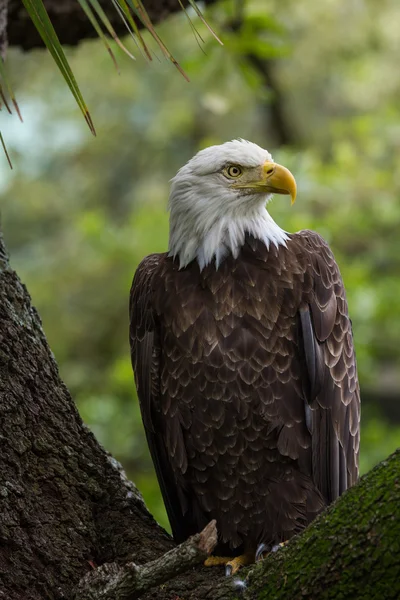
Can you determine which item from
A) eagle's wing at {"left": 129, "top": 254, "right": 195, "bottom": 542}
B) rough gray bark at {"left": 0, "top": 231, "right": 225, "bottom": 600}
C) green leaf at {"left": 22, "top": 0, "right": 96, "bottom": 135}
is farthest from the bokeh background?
green leaf at {"left": 22, "top": 0, "right": 96, "bottom": 135}

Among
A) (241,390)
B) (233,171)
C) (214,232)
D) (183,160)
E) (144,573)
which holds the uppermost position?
(183,160)

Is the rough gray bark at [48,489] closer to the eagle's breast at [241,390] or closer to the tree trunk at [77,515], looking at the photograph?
the tree trunk at [77,515]

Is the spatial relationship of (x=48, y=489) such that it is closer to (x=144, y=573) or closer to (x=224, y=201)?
(x=144, y=573)

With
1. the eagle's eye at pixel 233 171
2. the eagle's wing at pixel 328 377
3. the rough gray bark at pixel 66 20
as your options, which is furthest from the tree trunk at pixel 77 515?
the rough gray bark at pixel 66 20

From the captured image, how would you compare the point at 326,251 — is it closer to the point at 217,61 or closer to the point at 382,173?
the point at 217,61

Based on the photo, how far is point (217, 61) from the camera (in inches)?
214

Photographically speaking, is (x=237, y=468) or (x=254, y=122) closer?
(x=237, y=468)

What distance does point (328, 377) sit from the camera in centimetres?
378

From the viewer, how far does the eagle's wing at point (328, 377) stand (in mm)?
3693

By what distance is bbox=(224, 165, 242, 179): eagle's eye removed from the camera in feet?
12.7

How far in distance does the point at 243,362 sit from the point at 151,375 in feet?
1.64

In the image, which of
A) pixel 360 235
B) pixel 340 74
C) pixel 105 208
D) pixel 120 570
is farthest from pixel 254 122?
pixel 120 570

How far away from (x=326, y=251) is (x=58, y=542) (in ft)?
6.16

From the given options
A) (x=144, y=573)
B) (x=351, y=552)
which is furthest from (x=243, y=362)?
(x=351, y=552)
